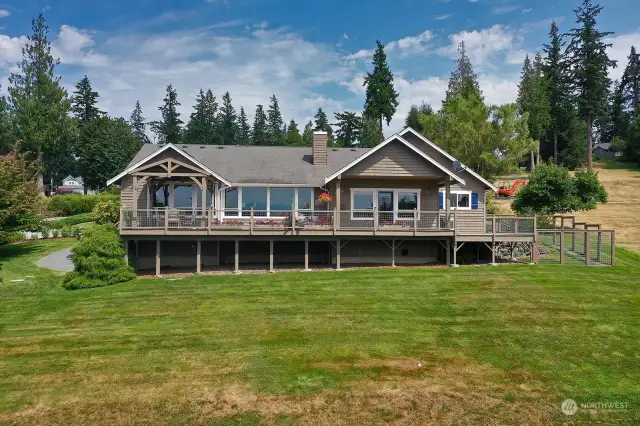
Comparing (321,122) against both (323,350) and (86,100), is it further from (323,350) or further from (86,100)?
(323,350)

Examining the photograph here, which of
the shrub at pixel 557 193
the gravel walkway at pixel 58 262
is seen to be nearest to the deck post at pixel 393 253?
the shrub at pixel 557 193

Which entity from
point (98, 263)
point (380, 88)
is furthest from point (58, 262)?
point (380, 88)

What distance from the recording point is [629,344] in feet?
37.7

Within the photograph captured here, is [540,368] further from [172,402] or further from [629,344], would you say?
[172,402]

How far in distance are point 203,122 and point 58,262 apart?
236ft

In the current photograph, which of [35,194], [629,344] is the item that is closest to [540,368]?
[629,344]

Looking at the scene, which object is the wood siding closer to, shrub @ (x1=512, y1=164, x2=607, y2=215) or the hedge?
shrub @ (x1=512, y1=164, x2=607, y2=215)

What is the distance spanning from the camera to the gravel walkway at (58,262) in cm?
2005

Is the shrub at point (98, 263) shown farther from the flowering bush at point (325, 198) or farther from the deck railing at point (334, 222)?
the flowering bush at point (325, 198)

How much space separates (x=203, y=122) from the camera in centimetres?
8888

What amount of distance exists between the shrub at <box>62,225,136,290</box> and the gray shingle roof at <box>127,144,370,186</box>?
4717mm

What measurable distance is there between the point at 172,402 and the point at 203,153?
18.1 metres

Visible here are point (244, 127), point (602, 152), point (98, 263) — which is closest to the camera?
point (98, 263)

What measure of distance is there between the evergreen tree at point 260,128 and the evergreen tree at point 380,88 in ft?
95.2
